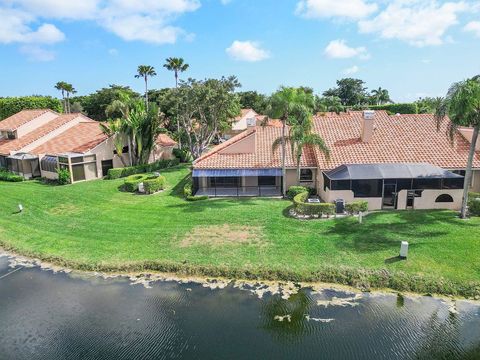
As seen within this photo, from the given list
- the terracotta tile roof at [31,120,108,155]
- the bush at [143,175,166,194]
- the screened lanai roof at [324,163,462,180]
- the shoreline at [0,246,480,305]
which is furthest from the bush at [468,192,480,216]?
the terracotta tile roof at [31,120,108,155]

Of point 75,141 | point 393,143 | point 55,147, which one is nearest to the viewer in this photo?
point 393,143

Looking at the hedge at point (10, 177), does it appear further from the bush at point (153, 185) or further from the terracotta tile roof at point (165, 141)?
the terracotta tile roof at point (165, 141)

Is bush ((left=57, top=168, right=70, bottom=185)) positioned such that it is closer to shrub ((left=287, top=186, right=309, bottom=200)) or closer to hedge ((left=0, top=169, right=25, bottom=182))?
hedge ((left=0, top=169, right=25, bottom=182))

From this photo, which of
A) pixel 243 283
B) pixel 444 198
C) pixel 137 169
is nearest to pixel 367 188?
pixel 444 198

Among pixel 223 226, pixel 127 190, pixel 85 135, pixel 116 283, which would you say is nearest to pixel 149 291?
Answer: pixel 116 283

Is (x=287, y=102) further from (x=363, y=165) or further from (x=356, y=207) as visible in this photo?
(x=356, y=207)

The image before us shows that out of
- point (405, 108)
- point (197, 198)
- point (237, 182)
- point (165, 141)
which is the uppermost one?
point (405, 108)

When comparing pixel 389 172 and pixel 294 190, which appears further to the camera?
pixel 294 190

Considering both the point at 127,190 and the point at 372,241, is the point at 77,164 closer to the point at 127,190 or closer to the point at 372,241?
the point at 127,190
